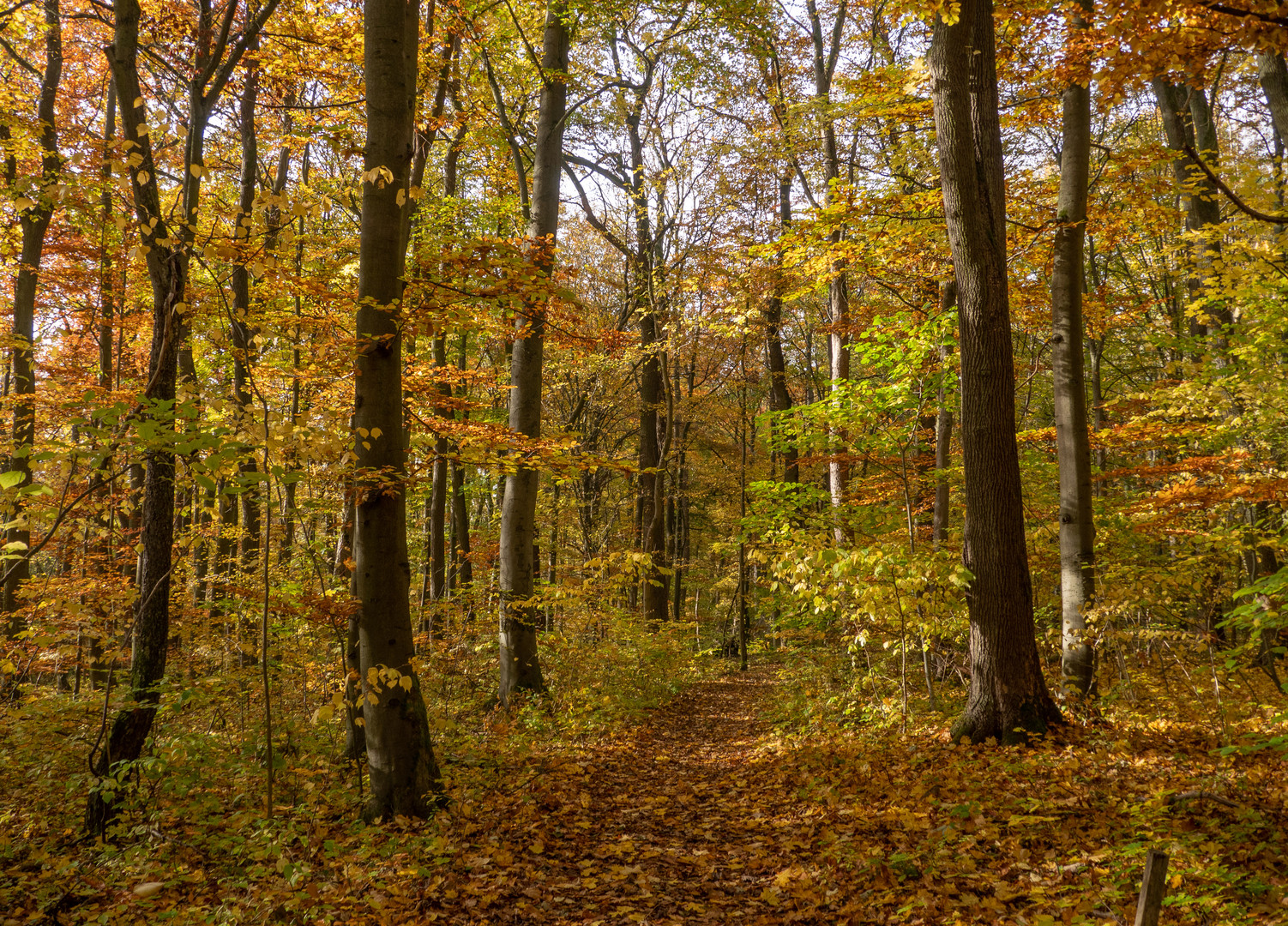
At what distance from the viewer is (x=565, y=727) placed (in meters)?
8.23

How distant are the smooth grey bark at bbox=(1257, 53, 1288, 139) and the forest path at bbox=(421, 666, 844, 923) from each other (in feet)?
27.9

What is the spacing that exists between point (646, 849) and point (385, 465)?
137 inches

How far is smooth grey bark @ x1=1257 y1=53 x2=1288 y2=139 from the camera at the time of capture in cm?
693

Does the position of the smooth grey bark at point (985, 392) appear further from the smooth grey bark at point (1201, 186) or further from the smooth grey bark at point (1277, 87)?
the smooth grey bark at point (1201, 186)

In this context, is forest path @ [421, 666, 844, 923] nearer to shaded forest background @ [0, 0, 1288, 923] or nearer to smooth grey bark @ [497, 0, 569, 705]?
shaded forest background @ [0, 0, 1288, 923]

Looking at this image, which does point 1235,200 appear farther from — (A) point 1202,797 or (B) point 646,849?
(B) point 646,849

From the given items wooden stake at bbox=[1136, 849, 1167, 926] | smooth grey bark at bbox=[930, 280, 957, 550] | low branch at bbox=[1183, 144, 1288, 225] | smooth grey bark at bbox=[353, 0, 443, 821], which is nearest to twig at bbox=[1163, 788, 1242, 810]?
wooden stake at bbox=[1136, 849, 1167, 926]

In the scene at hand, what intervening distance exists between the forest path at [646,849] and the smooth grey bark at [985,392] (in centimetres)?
213

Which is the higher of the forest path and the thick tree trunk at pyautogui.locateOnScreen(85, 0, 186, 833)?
the thick tree trunk at pyautogui.locateOnScreen(85, 0, 186, 833)

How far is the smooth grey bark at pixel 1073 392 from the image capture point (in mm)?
6750

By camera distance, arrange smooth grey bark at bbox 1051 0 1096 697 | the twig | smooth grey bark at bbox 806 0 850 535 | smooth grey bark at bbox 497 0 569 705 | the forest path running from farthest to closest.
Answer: smooth grey bark at bbox 806 0 850 535, smooth grey bark at bbox 497 0 569 705, smooth grey bark at bbox 1051 0 1096 697, the forest path, the twig

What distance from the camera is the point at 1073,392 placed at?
712 cm

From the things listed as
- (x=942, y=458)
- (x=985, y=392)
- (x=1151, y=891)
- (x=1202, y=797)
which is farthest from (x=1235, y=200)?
(x=942, y=458)

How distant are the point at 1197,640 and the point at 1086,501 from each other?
1.67 metres
